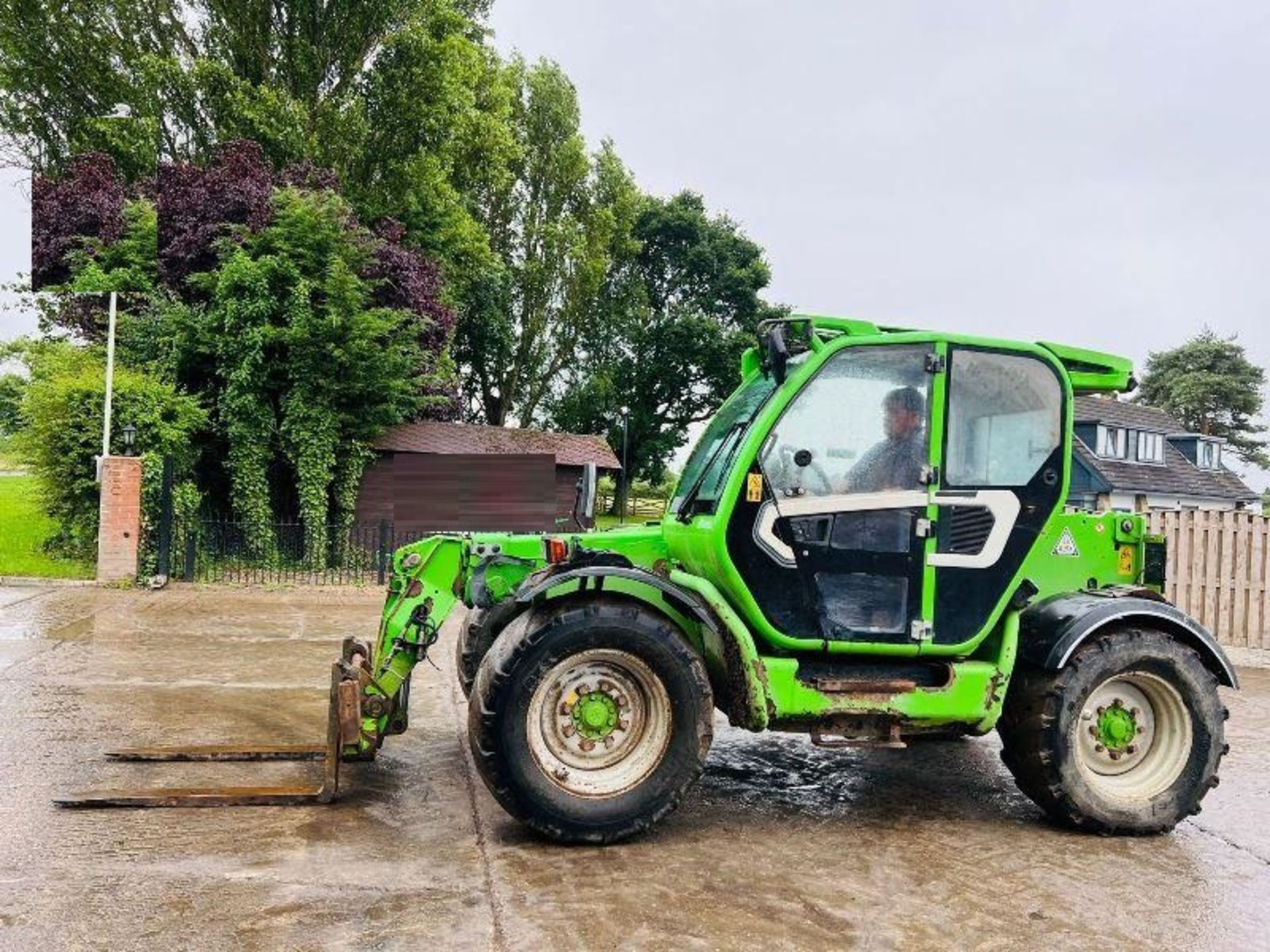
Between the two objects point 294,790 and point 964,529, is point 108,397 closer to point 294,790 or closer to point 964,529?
point 294,790

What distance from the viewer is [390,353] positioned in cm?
1822

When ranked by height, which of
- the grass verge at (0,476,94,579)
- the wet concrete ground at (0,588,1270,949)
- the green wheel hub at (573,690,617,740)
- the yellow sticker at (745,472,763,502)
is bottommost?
the wet concrete ground at (0,588,1270,949)

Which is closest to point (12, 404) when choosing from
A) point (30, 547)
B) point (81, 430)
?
point (81, 430)

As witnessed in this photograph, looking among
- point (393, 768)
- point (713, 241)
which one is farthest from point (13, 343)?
point (713, 241)

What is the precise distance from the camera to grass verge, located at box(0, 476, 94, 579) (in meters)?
14.7

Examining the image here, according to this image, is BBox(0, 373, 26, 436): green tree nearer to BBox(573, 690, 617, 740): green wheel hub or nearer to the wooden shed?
the wooden shed

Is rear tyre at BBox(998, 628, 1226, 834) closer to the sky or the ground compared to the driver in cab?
closer to the ground

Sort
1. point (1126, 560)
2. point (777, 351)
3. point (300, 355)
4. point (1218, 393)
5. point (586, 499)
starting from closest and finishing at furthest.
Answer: point (777, 351) < point (1126, 560) < point (586, 499) < point (300, 355) < point (1218, 393)

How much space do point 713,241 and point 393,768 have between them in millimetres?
37260

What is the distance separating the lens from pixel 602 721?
4559mm

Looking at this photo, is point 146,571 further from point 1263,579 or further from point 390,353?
point 1263,579

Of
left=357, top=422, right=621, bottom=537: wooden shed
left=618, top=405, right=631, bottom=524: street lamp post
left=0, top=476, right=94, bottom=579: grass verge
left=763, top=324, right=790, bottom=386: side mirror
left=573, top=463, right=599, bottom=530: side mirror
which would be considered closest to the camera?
left=763, top=324, right=790, bottom=386: side mirror

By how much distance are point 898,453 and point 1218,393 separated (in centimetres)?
5966

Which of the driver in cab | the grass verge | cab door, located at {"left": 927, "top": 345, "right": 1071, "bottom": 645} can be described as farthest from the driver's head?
the grass verge
